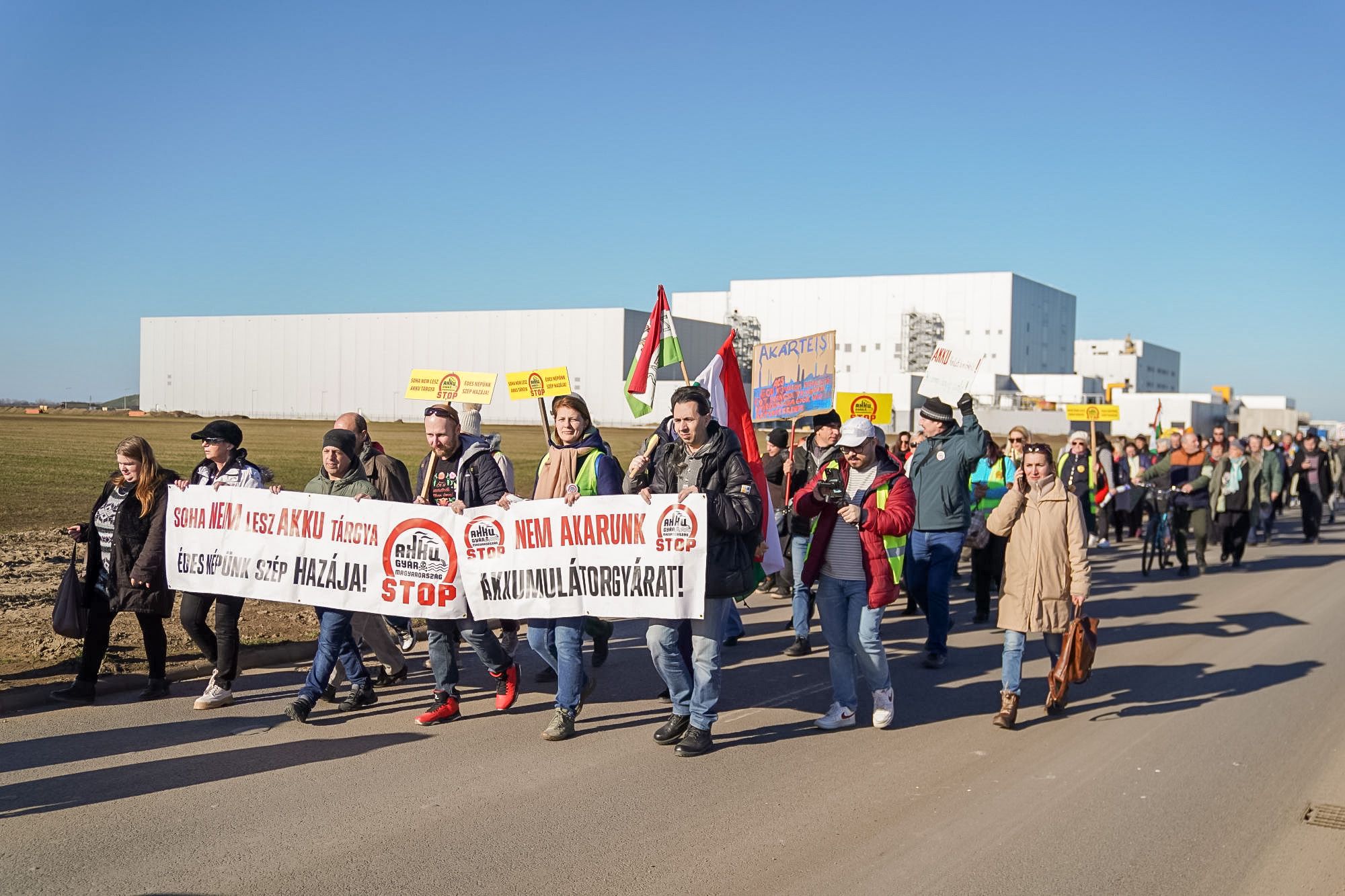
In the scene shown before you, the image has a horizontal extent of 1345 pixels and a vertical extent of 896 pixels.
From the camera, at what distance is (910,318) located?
86.2 meters

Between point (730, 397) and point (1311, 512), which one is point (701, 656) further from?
point (1311, 512)

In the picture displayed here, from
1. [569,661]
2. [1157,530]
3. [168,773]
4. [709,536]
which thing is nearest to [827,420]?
[709,536]

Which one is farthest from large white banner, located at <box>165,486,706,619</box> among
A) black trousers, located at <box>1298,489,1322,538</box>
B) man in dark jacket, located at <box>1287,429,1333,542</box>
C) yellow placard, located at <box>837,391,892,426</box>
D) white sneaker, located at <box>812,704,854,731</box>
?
black trousers, located at <box>1298,489,1322,538</box>

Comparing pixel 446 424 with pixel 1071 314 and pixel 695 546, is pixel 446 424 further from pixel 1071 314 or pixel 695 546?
pixel 1071 314

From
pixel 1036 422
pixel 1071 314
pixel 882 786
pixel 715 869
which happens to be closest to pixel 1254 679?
pixel 882 786

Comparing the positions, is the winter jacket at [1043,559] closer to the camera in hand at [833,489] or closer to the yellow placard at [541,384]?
the camera in hand at [833,489]

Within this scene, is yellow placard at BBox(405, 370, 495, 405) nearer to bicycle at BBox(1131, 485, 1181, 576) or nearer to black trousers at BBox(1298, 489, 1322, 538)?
bicycle at BBox(1131, 485, 1181, 576)

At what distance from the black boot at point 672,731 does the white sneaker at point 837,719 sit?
2.90ft

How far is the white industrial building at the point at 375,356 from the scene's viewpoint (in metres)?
72.6

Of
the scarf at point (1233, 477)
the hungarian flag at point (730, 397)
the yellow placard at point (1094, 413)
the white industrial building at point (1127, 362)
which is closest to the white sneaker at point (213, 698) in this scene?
the hungarian flag at point (730, 397)

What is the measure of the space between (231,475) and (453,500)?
5.21 ft

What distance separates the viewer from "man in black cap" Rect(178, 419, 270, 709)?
284 inches

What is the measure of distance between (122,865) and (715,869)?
2.40 meters

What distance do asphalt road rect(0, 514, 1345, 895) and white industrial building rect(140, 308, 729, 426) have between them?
58981mm
